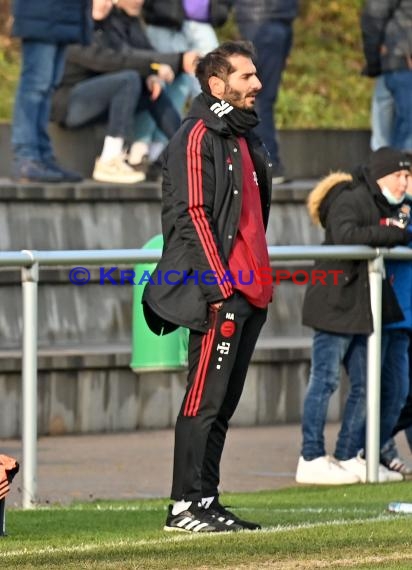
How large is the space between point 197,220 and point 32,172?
6481mm

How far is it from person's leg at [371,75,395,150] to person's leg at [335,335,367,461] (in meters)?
5.89

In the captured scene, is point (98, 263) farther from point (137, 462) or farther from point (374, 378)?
point (137, 462)

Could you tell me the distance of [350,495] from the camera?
1034 cm

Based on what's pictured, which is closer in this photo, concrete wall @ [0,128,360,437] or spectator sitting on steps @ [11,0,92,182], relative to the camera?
concrete wall @ [0,128,360,437]

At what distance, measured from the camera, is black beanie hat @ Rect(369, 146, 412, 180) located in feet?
36.0

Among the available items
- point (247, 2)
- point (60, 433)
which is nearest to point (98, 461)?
point (60, 433)

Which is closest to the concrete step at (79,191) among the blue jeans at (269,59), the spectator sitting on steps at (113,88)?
the spectator sitting on steps at (113,88)

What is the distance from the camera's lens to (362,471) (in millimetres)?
10961

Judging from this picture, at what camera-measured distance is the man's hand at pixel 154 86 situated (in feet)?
49.6

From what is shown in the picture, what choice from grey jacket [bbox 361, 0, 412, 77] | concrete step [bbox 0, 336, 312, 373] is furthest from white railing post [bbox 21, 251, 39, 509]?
grey jacket [bbox 361, 0, 412, 77]

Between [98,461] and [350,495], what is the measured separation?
1.95 metres

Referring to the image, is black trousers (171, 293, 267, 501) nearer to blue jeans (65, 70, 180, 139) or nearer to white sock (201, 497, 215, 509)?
white sock (201, 497, 215, 509)

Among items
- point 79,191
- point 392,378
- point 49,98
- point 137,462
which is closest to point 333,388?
point 392,378

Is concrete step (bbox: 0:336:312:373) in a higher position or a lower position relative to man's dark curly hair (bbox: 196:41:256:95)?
lower
